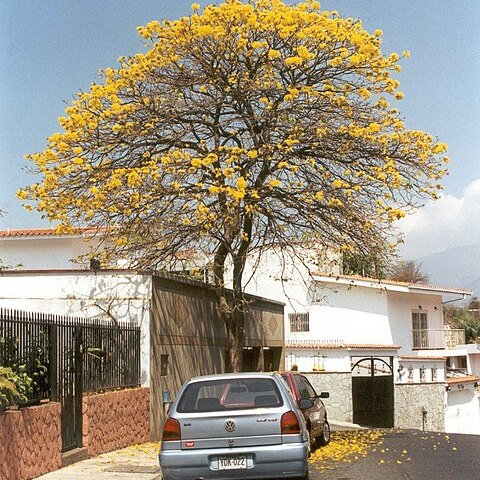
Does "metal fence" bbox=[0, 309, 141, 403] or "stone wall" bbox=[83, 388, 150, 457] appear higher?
"metal fence" bbox=[0, 309, 141, 403]

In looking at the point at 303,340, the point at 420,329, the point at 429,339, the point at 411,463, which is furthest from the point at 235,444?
the point at 429,339

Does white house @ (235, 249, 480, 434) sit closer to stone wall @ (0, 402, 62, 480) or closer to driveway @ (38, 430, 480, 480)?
driveway @ (38, 430, 480, 480)

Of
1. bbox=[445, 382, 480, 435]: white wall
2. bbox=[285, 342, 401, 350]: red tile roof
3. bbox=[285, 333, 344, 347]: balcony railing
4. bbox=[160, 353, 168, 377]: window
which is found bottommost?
bbox=[445, 382, 480, 435]: white wall

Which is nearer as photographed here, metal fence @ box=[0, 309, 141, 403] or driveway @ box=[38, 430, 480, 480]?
metal fence @ box=[0, 309, 141, 403]

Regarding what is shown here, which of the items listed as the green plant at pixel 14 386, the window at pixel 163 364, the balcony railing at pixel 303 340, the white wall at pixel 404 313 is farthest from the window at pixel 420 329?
the green plant at pixel 14 386

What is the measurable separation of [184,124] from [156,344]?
6009 millimetres

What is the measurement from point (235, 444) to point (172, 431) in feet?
2.64

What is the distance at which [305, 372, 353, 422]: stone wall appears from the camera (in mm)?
39688

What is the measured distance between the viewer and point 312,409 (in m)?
19.0

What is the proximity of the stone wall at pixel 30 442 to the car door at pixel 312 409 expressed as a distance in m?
4.86

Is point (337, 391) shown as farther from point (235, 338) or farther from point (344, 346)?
point (235, 338)

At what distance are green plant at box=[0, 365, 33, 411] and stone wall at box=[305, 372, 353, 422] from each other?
2670 centimetres

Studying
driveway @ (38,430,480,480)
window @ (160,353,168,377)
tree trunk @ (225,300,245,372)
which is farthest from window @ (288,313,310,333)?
window @ (160,353,168,377)

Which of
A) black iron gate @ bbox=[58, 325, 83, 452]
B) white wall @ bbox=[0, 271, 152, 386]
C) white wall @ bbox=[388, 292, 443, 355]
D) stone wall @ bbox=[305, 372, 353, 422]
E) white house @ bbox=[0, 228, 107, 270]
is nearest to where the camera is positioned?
black iron gate @ bbox=[58, 325, 83, 452]
